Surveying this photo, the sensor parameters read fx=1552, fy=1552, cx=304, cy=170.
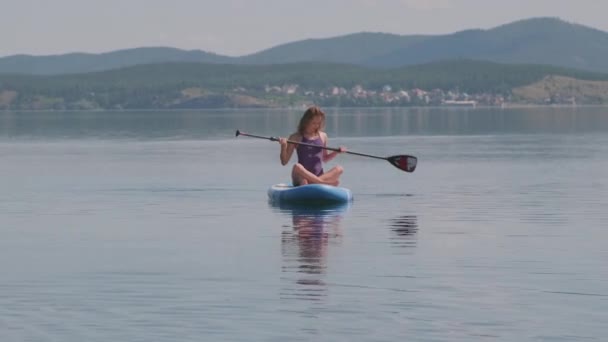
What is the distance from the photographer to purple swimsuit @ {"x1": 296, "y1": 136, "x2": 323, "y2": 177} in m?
30.3

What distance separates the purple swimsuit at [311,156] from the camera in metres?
30.3

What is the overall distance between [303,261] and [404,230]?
5039 millimetres

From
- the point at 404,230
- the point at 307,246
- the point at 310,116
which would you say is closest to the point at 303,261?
the point at 307,246

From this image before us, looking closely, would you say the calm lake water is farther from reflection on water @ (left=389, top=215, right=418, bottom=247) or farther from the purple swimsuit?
the purple swimsuit

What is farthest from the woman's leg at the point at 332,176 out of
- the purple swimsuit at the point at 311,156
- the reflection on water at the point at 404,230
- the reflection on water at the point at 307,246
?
the reflection on water at the point at 404,230

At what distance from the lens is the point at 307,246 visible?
902 inches

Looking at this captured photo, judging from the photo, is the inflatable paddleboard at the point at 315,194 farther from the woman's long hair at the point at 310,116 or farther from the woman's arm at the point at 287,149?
the woman's long hair at the point at 310,116

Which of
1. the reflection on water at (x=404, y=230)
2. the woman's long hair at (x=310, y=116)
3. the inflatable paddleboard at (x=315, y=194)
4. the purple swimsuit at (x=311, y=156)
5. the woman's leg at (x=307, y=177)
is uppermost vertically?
the woman's long hair at (x=310, y=116)

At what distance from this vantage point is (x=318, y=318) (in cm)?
1602

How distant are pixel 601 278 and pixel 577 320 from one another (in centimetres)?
323

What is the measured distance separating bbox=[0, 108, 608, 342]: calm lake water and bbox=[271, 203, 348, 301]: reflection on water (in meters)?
0.04

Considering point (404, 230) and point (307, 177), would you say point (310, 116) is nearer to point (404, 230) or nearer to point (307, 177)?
point (307, 177)

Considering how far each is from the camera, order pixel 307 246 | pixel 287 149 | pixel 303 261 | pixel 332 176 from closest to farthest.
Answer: pixel 303 261, pixel 307 246, pixel 287 149, pixel 332 176

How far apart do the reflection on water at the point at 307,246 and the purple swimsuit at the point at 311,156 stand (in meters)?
0.98
